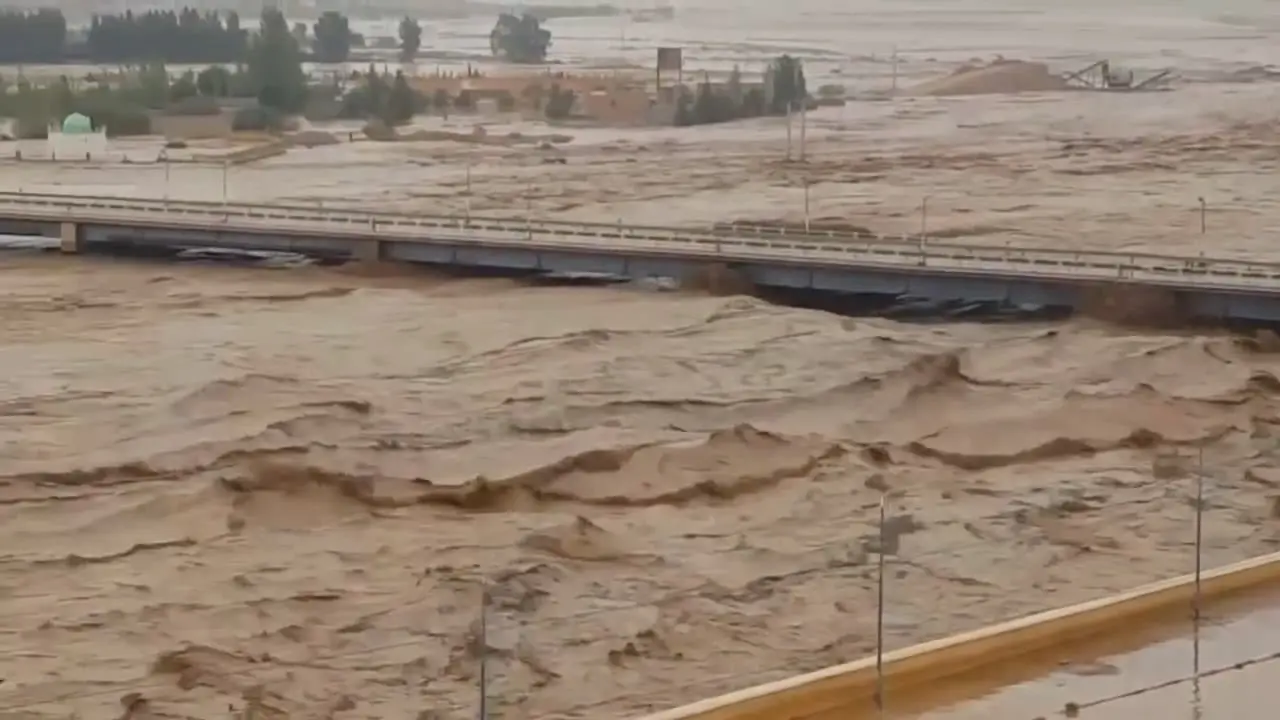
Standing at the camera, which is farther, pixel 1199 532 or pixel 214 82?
pixel 214 82

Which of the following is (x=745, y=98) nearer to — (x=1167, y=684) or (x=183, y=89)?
(x=183, y=89)

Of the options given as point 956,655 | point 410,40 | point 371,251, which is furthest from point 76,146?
point 956,655

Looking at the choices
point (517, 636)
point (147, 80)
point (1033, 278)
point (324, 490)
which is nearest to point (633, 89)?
point (147, 80)

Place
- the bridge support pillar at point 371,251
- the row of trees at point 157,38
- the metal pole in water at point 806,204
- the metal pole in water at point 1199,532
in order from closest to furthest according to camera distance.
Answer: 1. the metal pole in water at point 1199,532
2. the bridge support pillar at point 371,251
3. the metal pole in water at point 806,204
4. the row of trees at point 157,38

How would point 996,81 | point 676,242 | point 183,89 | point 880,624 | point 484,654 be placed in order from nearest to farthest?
point 880,624, point 484,654, point 676,242, point 183,89, point 996,81

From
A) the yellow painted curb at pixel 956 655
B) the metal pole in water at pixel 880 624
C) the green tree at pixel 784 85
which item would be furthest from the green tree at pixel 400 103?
the yellow painted curb at pixel 956 655

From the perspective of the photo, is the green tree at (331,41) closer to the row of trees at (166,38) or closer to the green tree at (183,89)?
the row of trees at (166,38)

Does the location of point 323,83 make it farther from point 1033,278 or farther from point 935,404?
point 935,404
